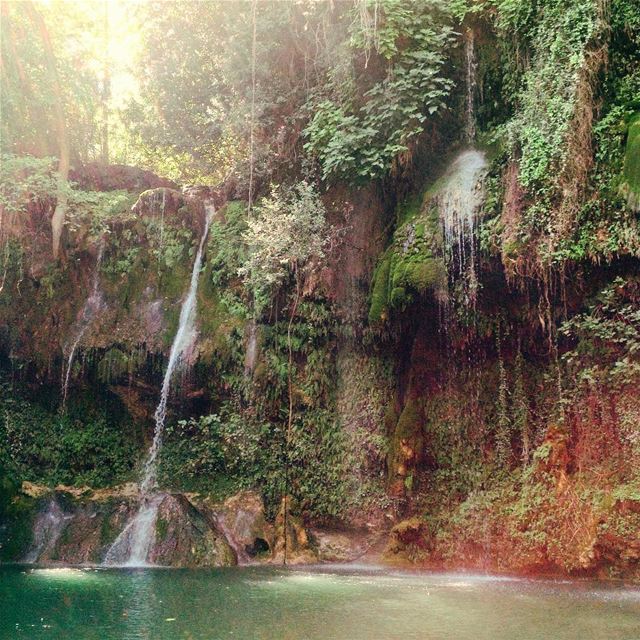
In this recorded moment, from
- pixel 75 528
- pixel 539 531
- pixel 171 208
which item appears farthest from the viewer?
pixel 171 208

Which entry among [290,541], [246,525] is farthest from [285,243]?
[290,541]

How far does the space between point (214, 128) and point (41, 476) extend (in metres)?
9.90

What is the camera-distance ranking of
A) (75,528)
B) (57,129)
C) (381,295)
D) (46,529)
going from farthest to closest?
(57,129) < (46,529) < (75,528) < (381,295)

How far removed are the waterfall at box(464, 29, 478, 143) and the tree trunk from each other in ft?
28.6

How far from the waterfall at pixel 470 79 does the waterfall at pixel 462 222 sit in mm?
1393

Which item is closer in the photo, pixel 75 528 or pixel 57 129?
pixel 75 528

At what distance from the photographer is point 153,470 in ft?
42.5

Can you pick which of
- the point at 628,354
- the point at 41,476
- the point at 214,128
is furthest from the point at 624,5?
the point at 41,476

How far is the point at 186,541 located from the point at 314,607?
5.14 meters

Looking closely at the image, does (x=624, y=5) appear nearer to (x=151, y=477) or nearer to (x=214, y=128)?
(x=214, y=128)

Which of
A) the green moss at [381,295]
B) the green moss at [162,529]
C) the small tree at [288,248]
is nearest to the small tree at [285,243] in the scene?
the small tree at [288,248]

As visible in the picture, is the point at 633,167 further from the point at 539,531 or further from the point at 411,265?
the point at 539,531

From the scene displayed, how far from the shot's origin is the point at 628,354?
905 centimetres

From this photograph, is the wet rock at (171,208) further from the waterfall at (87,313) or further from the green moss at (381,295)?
the green moss at (381,295)
